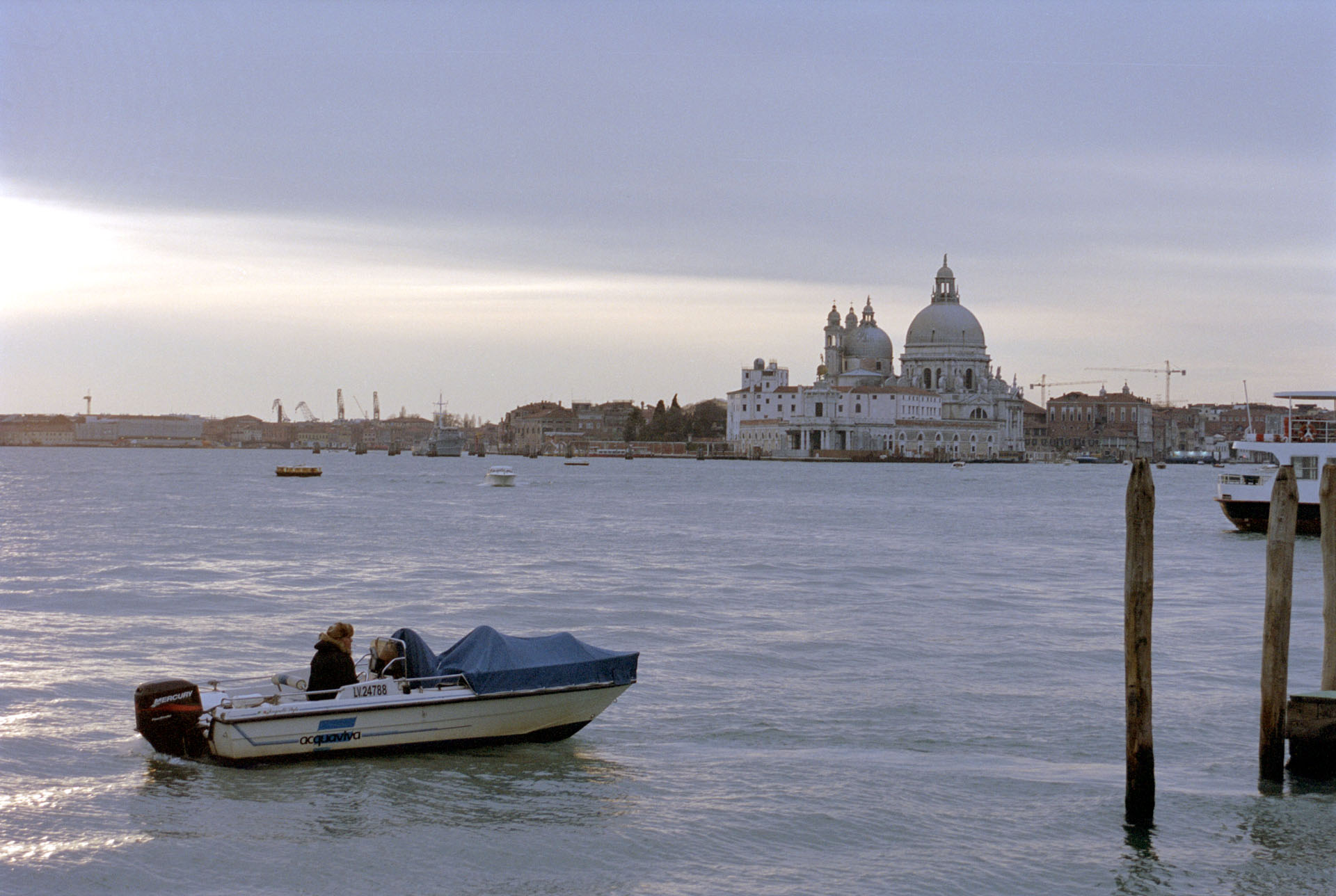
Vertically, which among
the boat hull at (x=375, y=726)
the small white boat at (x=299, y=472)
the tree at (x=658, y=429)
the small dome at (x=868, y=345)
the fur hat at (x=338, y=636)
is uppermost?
the small dome at (x=868, y=345)

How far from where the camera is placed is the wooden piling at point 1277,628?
989 cm

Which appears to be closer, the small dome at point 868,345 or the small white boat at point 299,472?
the small white boat at point 299,472

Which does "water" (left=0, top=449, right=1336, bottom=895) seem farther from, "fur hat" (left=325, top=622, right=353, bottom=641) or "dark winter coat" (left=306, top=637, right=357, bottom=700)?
"fur hat" (left=325, top=622, right=353, bottom=641)

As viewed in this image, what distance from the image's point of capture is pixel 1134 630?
9.10m

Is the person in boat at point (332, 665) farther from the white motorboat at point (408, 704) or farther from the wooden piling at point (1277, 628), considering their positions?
the wooden piling at point (1277, 628)

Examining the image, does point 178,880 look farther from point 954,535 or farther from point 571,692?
point 954,535

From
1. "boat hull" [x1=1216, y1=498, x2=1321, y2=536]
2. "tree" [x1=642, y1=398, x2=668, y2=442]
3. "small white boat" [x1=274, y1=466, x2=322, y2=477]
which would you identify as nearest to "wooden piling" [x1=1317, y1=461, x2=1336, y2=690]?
"boat hull" [x1=1216, y1=498, x2=1321, y2=536]

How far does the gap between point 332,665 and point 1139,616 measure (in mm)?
5716

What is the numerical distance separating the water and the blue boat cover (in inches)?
23.8

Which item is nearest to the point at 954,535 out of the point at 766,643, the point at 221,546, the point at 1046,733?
the point at 221,546

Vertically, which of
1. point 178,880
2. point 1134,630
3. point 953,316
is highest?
point 953,316

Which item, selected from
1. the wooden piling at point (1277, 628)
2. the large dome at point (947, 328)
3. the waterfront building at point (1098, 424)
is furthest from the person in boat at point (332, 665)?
the waterfront building at point (1098, 424)

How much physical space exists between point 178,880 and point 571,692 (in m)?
3.59

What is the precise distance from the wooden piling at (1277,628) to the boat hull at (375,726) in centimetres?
510
